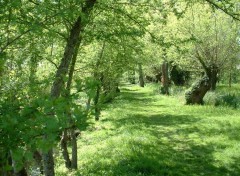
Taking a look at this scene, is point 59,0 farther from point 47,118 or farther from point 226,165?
point 226,165

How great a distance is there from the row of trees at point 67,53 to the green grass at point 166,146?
1.61m

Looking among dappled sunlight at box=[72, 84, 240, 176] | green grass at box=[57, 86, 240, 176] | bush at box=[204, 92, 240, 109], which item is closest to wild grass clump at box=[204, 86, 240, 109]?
bush at box=[204, 92, 240, 109]

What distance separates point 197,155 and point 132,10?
218 inches

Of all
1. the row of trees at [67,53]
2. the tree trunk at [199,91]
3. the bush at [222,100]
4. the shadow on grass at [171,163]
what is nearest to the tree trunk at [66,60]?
the row of trees at [67,53]

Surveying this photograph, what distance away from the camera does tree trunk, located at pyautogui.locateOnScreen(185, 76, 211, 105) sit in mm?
24625

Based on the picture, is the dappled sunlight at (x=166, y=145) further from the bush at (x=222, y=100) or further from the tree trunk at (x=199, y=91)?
the tree trunk at (x=199, y=91)

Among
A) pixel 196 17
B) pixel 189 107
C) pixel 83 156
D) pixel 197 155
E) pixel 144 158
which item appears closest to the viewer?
pixel 144 158

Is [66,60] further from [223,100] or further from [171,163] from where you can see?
[223,100]

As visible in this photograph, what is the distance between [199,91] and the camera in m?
24.7

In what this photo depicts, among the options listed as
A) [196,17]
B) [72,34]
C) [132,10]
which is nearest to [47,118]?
[72,34]

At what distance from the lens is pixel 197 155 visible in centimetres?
1216

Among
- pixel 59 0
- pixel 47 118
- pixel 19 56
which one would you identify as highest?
pixel 59 0

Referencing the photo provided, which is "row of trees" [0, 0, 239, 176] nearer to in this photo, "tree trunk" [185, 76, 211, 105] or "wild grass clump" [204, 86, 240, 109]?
"tree trunk" [185, 76, 211, 105]

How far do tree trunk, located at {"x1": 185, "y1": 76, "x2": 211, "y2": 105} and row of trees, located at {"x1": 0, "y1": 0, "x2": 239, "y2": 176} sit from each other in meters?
1.52
